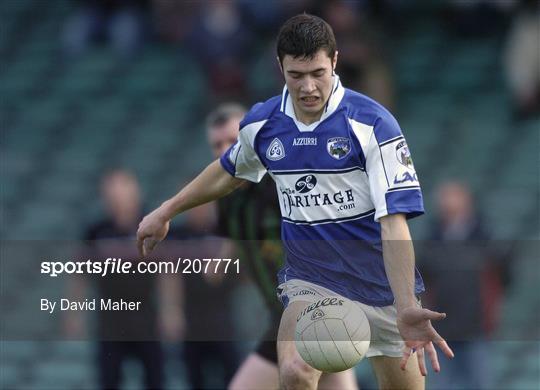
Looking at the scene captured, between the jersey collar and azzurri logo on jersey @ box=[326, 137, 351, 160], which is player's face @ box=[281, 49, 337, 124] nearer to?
the jersey collar

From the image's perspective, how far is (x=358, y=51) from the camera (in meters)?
13.3

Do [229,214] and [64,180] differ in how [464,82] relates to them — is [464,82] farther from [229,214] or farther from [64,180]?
[229,214]

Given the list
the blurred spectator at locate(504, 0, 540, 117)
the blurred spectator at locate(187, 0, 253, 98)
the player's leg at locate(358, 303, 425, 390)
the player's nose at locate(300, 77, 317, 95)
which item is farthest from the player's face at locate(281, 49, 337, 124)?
the blurred spectator at locate(187, 0, 253, 98)

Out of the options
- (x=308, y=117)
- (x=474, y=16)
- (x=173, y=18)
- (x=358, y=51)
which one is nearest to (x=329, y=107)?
(x=308, y=117)

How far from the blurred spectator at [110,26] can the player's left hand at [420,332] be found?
389 inches

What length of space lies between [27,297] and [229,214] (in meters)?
4.91

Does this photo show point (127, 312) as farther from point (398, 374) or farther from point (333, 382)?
point (398, 374)

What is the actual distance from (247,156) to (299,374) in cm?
113

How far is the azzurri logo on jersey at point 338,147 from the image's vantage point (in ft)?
21.0

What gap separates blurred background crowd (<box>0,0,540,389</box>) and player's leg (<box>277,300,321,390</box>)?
157 inches

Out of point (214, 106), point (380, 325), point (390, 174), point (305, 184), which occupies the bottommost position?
point (380, 325)

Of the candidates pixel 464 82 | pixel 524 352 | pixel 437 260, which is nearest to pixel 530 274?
pixel 524 352

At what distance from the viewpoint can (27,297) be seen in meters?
12.7

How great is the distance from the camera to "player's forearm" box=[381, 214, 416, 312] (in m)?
6.15
